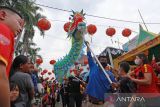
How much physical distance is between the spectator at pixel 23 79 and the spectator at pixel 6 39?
320 centimetres

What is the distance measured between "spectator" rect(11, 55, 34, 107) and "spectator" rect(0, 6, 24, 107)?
10.5ft

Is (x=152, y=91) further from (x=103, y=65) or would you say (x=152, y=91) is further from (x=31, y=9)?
(x=31, y=9)

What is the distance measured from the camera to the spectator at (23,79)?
5.32 metres

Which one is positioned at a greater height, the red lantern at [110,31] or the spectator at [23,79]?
the red lantern at [110,31]

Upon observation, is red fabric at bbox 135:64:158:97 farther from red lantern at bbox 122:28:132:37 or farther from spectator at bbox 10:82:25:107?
red lantern at bbox 122:28:132:37

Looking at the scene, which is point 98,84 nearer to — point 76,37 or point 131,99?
point 131,99

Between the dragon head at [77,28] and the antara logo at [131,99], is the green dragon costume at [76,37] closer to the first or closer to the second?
the dragon head at [77,28]

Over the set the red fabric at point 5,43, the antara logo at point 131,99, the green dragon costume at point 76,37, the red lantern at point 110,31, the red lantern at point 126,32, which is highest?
the red lantern at point 126,32

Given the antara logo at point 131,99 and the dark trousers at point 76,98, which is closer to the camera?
the antara logo at point 131,99

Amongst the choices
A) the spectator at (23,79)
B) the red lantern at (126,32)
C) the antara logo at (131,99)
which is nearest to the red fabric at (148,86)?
the antara logo at (131,99)

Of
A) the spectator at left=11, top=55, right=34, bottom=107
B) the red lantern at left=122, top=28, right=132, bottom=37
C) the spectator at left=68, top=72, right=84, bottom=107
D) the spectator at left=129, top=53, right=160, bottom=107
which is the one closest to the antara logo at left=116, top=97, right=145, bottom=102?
the spectator at left=129, top=53, right=160, bottom=107

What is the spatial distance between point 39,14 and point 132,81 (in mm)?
23818

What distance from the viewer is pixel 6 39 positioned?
178 cm

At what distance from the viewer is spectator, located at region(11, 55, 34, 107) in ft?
17.5
